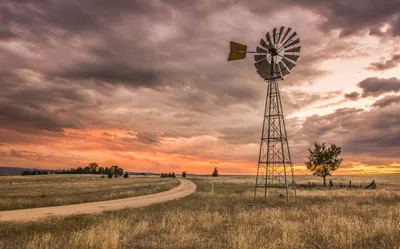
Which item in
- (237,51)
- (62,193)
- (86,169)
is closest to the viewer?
(237,51)

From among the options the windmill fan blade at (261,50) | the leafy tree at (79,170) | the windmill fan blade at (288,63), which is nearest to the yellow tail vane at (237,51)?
the windmill fan blade at (261,50)

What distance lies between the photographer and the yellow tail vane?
27.7 meters

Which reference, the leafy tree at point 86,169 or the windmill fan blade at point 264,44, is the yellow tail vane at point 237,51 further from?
the leafy tree at point 86,169

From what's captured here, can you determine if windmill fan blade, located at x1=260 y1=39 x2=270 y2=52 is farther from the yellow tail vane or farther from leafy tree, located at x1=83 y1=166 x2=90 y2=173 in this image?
leafy tree, located at x1=83 y1=166 x2=90 y2=173

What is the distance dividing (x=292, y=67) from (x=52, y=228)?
84.0 feet

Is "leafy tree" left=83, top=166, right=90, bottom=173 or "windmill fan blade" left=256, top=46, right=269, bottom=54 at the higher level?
"windmill fan blade" left=256, top=46, right=269, bottom=54

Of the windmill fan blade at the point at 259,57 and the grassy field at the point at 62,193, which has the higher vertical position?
the windmill fan blade at the point at 259,57

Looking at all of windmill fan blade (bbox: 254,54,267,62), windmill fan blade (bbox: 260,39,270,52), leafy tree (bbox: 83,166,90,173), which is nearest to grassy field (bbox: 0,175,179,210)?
windmill fan blade (bbox: 254,54,267,62)

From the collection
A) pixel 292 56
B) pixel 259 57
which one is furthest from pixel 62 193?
pixel 292 56

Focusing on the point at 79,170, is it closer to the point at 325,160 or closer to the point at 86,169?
the point at 86,169

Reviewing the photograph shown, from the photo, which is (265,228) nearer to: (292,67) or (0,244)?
(0,244)

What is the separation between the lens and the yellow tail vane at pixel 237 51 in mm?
27719

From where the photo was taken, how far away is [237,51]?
2789 cm

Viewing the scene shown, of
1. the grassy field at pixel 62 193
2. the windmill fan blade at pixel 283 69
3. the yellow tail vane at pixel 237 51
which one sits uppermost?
the yellow tail vane at pixel 237 51
